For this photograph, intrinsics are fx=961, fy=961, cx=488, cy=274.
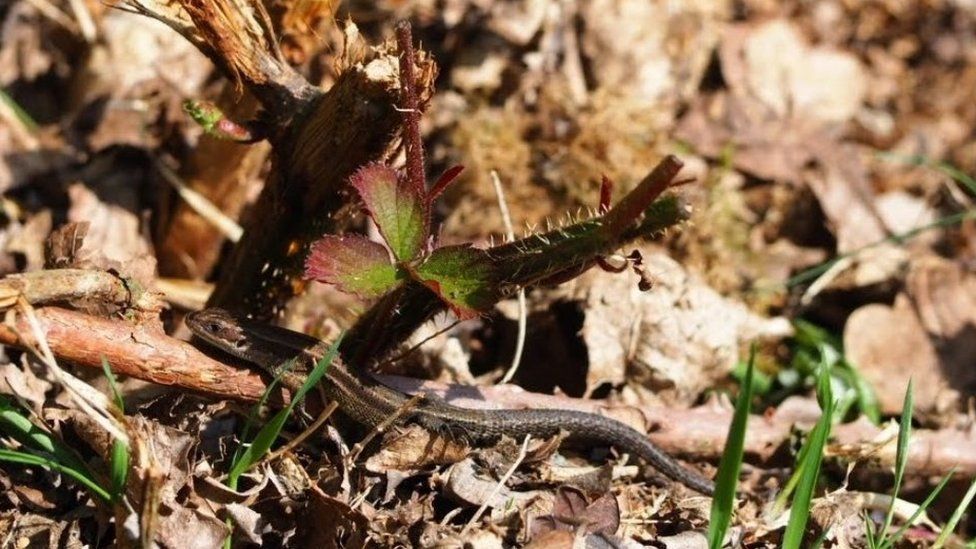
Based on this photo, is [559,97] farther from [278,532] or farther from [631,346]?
[278,532]

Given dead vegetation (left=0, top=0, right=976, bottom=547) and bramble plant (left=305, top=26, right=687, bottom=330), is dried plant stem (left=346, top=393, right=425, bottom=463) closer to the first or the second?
dead vegetation (left=0, top=0, right=976, bottom=547)

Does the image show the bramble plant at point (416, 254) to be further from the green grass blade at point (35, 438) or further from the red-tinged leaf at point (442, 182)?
the green grass blade at point (35, 438)

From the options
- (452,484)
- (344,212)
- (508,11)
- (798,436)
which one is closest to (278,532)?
(452,484)

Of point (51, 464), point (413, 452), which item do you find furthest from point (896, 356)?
point (51, 464)

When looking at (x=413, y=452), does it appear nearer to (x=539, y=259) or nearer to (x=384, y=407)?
(x=384, y=407)

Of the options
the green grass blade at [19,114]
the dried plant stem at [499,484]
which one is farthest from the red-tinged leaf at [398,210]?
the green grass blade at [19,114]
